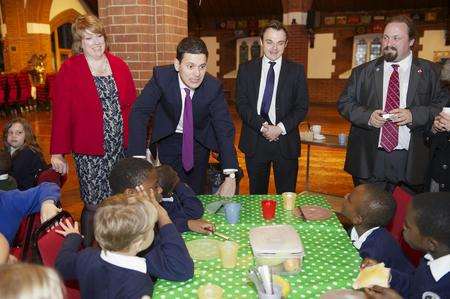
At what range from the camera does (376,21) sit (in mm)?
13672

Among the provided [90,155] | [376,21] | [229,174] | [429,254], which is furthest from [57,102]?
[376,21]

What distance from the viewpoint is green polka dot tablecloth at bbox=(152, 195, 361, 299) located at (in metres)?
1.52

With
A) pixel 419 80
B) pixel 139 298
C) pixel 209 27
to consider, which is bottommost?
pixel 139 298

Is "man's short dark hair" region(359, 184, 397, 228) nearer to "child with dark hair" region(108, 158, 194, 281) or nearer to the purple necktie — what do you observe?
"child with dark hair" region(108, 158, 194, 281)

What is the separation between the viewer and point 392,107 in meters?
2.98

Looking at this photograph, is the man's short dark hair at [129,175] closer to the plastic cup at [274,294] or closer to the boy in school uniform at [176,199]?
the boy in school uniform at [176,199]

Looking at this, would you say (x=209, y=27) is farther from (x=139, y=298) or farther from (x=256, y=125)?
(x=139, y=298)

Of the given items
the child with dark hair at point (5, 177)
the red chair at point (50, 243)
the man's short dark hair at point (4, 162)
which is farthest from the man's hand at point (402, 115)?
the man's short dark hair at point (4, 162)

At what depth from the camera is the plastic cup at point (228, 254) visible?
1.66 meters

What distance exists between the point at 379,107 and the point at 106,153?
210 centimetres

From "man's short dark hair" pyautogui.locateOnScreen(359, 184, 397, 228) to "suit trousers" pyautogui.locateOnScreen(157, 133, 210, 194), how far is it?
1271mm

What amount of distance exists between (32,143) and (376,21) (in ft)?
42.0

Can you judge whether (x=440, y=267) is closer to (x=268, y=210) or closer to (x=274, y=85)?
(x=268, y=210)

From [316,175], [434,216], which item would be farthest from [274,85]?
[316,175]
